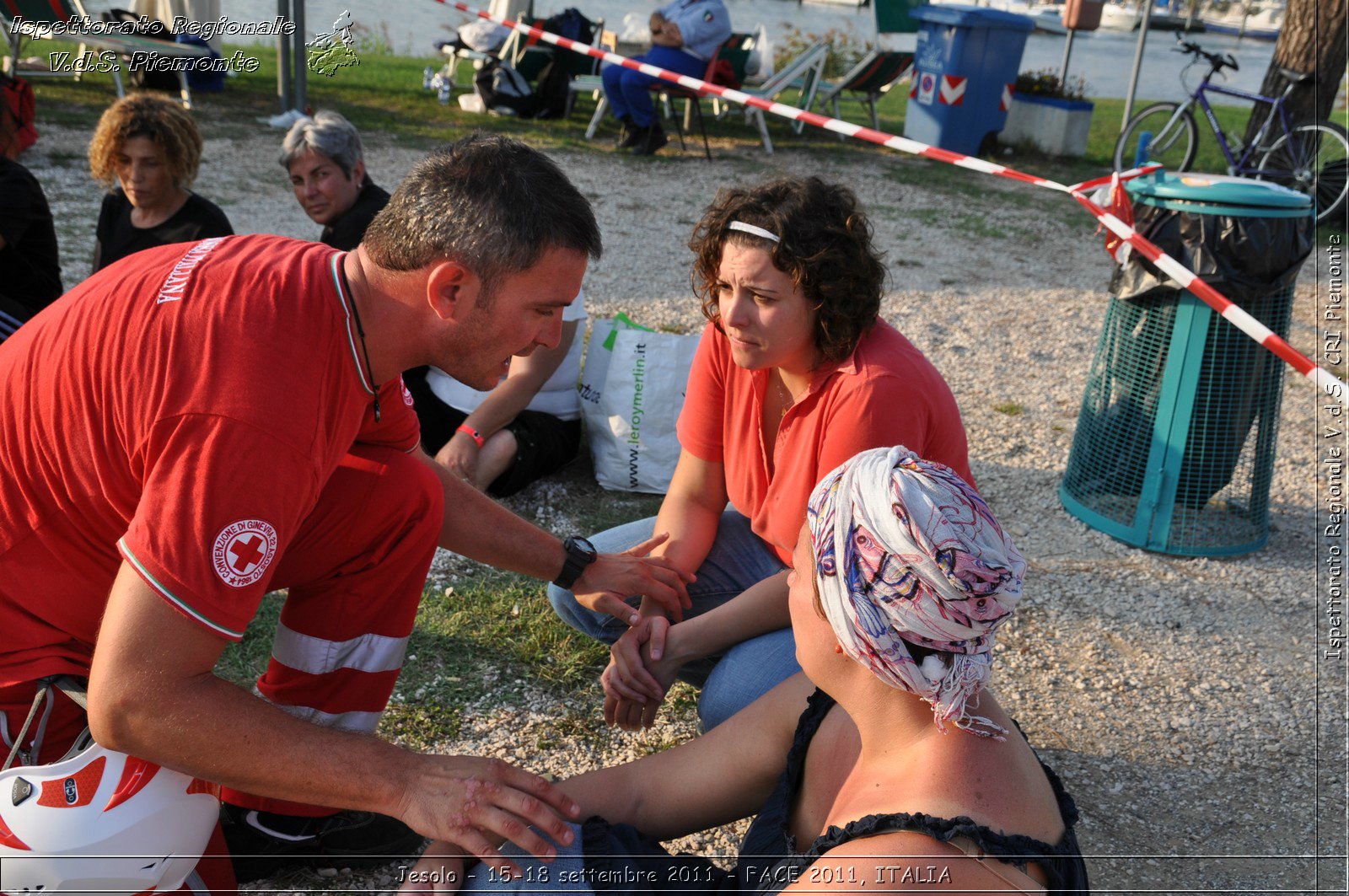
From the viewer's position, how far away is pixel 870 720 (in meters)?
1.68

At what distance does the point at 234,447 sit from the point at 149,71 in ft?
36.4

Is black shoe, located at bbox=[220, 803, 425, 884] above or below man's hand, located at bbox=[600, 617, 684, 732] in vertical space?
below

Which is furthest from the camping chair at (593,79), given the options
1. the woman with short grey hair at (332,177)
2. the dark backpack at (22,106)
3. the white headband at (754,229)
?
the white headband at (754,229)

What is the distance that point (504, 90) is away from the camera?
11125mm

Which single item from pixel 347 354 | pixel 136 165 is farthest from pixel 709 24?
Answer: pixel 347 354

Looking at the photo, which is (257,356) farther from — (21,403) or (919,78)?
(919,78)

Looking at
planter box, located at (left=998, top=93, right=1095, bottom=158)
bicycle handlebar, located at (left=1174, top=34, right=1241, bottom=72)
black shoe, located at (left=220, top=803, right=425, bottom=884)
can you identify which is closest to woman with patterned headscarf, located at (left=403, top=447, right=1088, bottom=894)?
black shoe, located at (left=220, top=803, right=425, bottom=884)

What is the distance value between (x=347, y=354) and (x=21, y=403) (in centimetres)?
58

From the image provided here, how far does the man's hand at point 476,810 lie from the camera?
1.76 m

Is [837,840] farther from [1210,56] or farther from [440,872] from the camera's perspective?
[1210,56]

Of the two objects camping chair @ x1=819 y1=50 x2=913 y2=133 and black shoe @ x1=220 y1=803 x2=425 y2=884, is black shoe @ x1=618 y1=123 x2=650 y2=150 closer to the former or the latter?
camping chair @ x1=819 y1=50 x2=913 y2=133

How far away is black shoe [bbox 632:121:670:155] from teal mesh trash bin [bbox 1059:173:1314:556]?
6802 mm

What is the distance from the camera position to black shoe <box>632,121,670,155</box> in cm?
1030

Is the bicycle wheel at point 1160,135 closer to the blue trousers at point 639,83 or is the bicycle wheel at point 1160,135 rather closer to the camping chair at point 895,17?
the camping chair at point 895,17
